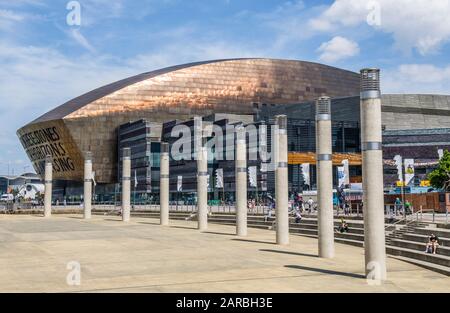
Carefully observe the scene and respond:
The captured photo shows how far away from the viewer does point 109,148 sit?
119 m

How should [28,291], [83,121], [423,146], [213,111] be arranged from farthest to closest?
[213,111] → [83,121] → [423,146] → [28,291]

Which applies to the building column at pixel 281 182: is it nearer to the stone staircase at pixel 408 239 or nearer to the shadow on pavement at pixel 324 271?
the stone staircase at pixel 408 239

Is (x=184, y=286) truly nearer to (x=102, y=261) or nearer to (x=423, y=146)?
(x=102, y=261)

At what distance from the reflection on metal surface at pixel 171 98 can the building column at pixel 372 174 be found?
324 feet

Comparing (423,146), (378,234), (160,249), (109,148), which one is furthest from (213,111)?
(378,234)

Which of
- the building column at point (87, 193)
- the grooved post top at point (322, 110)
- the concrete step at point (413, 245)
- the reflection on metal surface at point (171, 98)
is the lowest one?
the concrete step at point (413, 245)

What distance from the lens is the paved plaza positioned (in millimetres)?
15680

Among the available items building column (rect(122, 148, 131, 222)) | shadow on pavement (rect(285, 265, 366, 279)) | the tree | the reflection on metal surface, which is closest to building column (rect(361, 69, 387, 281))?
shadow on pavement (rect(285, 265, 366, 279))

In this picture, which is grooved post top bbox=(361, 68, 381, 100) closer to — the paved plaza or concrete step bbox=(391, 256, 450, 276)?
the paved plaza

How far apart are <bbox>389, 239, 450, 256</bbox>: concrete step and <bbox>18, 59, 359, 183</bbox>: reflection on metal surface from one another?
93735 millimetres

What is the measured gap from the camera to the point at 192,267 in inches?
774

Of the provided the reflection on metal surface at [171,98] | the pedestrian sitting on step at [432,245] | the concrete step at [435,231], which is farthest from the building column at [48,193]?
the reflection on metal surface at [171,98]

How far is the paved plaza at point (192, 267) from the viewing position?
15680 mm
